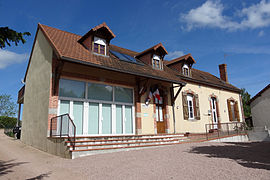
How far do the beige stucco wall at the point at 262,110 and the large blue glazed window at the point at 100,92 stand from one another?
51.9ft

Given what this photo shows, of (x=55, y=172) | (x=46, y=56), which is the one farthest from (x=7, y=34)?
(x=46, y=56)

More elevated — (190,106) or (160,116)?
(190,106)

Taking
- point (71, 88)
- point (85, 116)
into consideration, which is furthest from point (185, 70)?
point (71, 88)

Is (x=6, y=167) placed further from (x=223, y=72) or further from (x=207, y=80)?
(x=223, y=72)

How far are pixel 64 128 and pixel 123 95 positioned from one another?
13.6 ft

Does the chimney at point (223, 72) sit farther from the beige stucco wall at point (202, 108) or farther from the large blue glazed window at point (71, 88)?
the large blue glazed window at point (71, 88)

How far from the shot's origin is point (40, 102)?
32.2 ft

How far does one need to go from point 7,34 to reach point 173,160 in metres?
5.18

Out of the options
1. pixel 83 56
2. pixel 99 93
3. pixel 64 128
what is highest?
pixel 83 56

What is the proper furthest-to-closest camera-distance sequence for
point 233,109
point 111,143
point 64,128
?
point 233,109 < point 111,143 < point 64,128

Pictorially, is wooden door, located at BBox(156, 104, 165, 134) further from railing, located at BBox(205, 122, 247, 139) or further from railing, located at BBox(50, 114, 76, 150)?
railing, located at BBox(50, 114, 76, 150)

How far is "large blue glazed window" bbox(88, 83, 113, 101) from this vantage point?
9.93 metres

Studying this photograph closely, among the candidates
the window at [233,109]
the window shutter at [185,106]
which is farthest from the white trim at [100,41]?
the window at [233,109]

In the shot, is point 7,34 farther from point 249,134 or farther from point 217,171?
point 249,134
